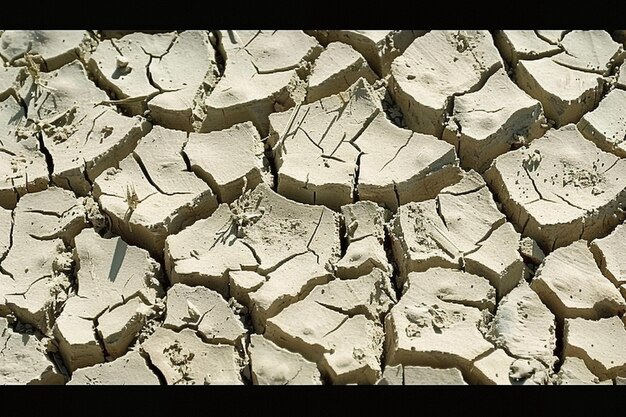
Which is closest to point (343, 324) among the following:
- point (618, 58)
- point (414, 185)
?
point (414, 185)

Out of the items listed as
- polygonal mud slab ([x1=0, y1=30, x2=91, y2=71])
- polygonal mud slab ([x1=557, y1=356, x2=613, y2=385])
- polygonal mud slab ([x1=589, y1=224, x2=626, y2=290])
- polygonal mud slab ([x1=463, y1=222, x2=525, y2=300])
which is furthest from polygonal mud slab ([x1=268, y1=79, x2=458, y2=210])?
polygonal mud slab ([x1=0, y1=30, x2=91, y2=71])

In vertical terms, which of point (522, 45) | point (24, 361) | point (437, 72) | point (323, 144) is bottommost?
point (24, 361)

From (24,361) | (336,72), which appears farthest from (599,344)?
(24,361)

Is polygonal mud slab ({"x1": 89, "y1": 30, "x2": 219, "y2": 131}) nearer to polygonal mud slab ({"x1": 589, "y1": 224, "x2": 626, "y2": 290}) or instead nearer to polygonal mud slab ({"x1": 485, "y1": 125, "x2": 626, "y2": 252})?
polygonal mud slab ({"x1": 485, "y1": 125, "x2": 626, "y2": 252})

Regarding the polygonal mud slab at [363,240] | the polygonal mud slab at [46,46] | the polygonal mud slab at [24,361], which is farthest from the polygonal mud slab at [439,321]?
the polygonal mud slab at [46,46]

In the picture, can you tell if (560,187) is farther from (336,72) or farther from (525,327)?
(336,72)

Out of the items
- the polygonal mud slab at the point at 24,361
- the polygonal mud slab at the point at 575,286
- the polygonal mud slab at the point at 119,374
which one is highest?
the polygonal mud slab at the point at 575,286

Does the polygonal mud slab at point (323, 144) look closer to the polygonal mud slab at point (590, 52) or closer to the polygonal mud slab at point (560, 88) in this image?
the polygonal mud slab at point (560, 88)
